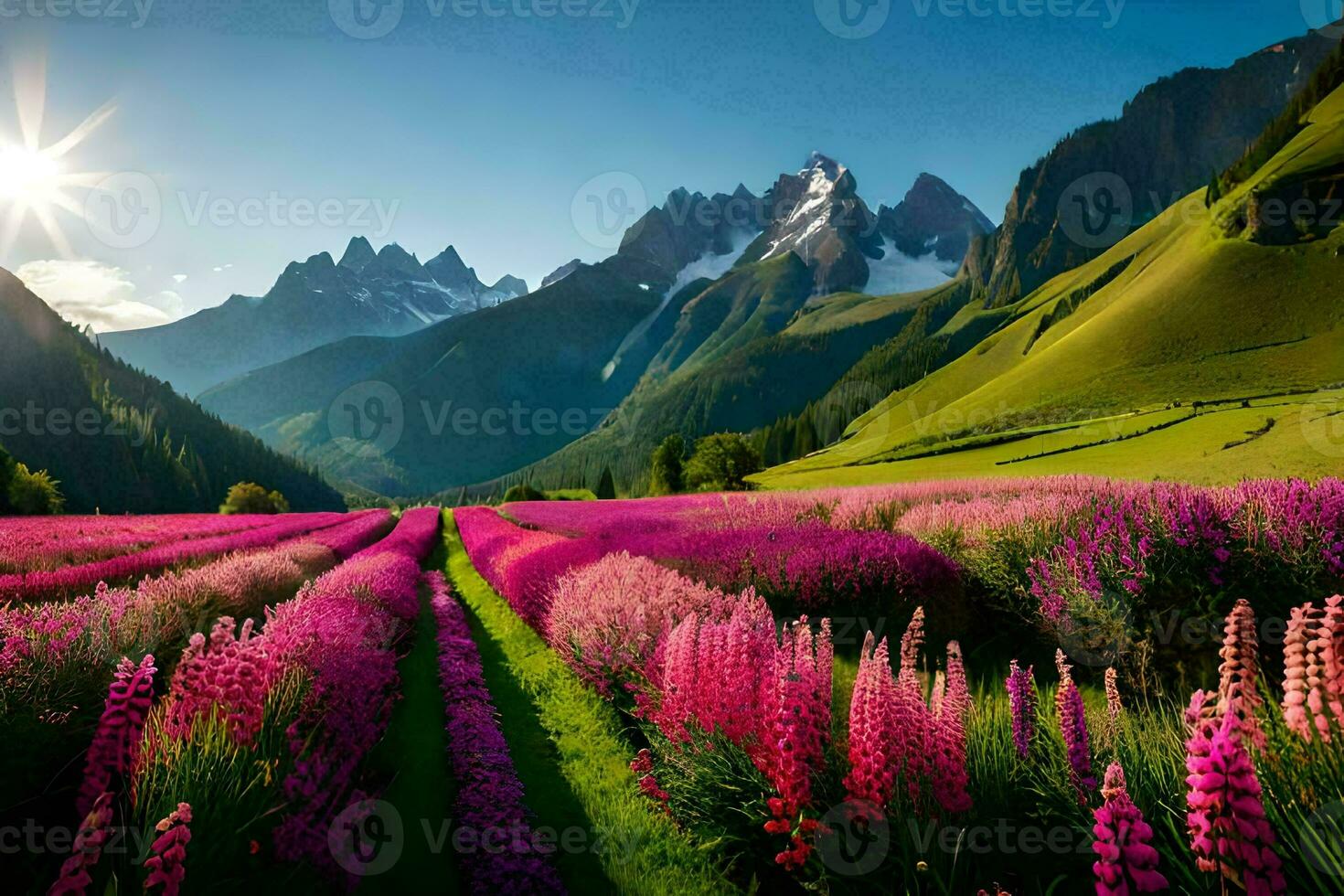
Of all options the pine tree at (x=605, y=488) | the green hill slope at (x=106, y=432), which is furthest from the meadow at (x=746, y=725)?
the green hill slope at (x=106, y=432)

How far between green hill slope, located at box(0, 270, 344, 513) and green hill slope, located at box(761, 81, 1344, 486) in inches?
4174

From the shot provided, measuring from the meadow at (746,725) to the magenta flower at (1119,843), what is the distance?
13mm

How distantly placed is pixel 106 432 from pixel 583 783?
133139mm

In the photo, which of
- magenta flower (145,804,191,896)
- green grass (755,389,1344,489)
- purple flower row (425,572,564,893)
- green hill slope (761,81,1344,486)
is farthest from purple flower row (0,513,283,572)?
green hill slope (761,81,1344,486)

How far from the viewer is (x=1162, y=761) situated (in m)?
3.00

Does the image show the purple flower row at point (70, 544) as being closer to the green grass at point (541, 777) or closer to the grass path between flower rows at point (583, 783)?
the grass path between flower rows at point (583, 783)

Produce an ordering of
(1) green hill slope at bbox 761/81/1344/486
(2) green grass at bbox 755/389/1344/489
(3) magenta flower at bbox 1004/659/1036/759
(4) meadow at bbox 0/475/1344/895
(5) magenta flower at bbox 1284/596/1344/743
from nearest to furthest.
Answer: (5) magenta flower at bbox 1284/596/1344/743, (4) meadow at bbox 0/475/1344/895, (3) magenta flower at bbox 1004/659/1036/759, (2) green grass at bbox 755/389/1344/489, (1) green hill slope at bbox 761/81/1344/486

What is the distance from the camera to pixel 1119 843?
1778 mm

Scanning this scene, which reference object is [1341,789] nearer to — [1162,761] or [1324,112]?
[1162,761]

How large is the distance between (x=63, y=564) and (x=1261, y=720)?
701 inches

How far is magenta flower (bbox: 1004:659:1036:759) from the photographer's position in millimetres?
3391

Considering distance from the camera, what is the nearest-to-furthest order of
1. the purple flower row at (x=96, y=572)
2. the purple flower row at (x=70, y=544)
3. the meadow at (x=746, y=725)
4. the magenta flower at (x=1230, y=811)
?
the magenta flower at (x=1230, y=811)
the meadow at (x=746, y=725)
the purple flower row at (x=96, y=572)
the purple flower row at (x=70, y=544)

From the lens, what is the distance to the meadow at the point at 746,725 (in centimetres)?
227

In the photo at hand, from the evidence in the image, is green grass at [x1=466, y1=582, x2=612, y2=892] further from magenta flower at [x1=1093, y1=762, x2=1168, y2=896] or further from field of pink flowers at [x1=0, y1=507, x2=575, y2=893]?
magenta flower at [x1=1093, y1=762, x2=1168, y2=896]
